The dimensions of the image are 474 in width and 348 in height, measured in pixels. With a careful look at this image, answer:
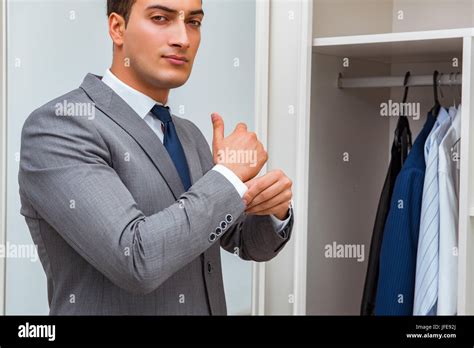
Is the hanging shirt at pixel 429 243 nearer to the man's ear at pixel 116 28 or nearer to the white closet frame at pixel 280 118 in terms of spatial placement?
the white closet frame at pixel 280 118

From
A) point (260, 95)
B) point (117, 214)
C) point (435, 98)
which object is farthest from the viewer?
point (260, 95)

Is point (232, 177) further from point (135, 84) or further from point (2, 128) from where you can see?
point (2, 128)

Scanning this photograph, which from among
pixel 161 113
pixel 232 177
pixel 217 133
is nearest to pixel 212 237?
pixel 232 177

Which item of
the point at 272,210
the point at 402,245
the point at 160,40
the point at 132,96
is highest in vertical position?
the point at 160,40

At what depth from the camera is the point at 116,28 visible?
148 centimetres

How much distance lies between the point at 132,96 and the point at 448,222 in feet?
2.72

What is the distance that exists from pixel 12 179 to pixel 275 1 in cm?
87

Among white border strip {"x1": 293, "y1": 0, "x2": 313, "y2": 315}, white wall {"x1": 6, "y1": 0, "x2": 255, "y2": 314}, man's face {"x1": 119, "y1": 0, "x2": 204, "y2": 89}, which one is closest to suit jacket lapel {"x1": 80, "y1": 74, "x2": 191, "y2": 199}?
man's face {"x1": 119, "y1": 0, "x2": 204, "y2": 89}

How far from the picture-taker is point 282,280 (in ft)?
6.67

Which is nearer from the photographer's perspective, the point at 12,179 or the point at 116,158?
the point at 116,158

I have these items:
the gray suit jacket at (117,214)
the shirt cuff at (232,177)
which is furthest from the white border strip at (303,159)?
the shirt cuff at (232,177)

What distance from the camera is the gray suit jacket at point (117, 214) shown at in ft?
3.83
